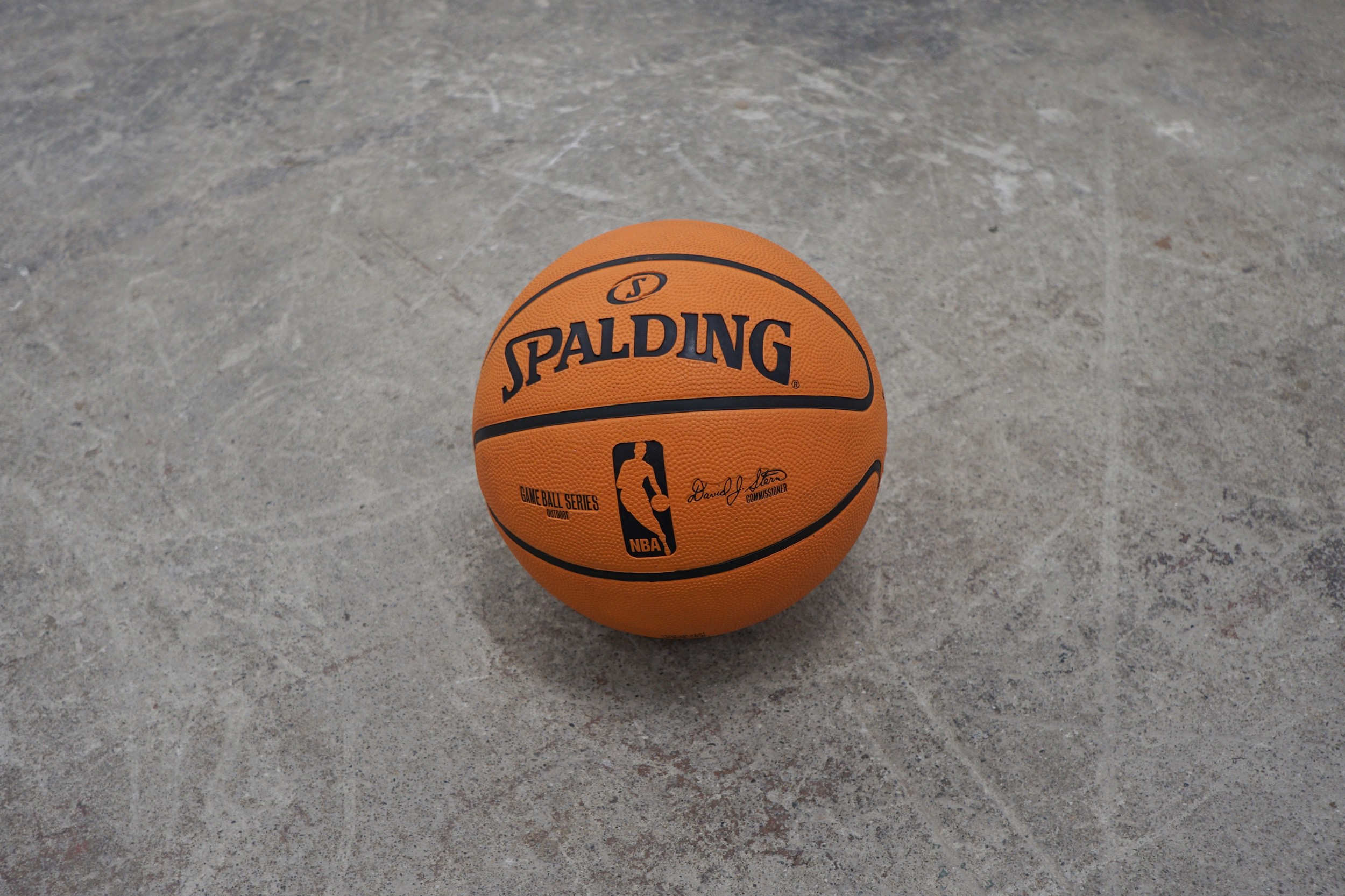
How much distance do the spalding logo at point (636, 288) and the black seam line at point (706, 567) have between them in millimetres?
605

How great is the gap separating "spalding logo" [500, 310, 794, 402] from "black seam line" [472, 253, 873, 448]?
0.24 ft

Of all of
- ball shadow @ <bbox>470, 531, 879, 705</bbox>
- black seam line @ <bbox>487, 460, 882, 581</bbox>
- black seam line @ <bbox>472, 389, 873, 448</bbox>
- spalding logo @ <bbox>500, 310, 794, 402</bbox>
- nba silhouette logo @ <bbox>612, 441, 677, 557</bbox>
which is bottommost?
ball shadow @ <bbox>470, 531, 879, 705</bbox>

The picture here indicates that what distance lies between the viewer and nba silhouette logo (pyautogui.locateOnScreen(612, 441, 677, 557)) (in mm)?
2023

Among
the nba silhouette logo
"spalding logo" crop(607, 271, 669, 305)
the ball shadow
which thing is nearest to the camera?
the nba silhouette logo

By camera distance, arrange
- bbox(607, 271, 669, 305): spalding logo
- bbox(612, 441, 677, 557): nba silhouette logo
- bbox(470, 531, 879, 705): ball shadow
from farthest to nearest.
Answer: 1. bbox(470, 531, 879, 705): ball shadow
2. bbox(607, 271, 669, 305): spalding logo
3. bbox(612, 441, 677, 557): nba silhouette logo

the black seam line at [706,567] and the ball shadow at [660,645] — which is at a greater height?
the black seam line at [706,567]

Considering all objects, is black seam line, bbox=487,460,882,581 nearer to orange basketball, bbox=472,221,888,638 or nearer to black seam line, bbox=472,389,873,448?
orange basketball, bbox=472,221,888,638

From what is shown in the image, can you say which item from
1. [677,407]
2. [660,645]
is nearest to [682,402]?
[677,407]

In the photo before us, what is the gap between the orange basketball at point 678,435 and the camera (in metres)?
2.04

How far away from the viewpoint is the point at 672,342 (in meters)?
2.06

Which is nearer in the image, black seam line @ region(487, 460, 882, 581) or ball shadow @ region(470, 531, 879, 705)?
black seam line @ region(487, 460, 882, 581)
